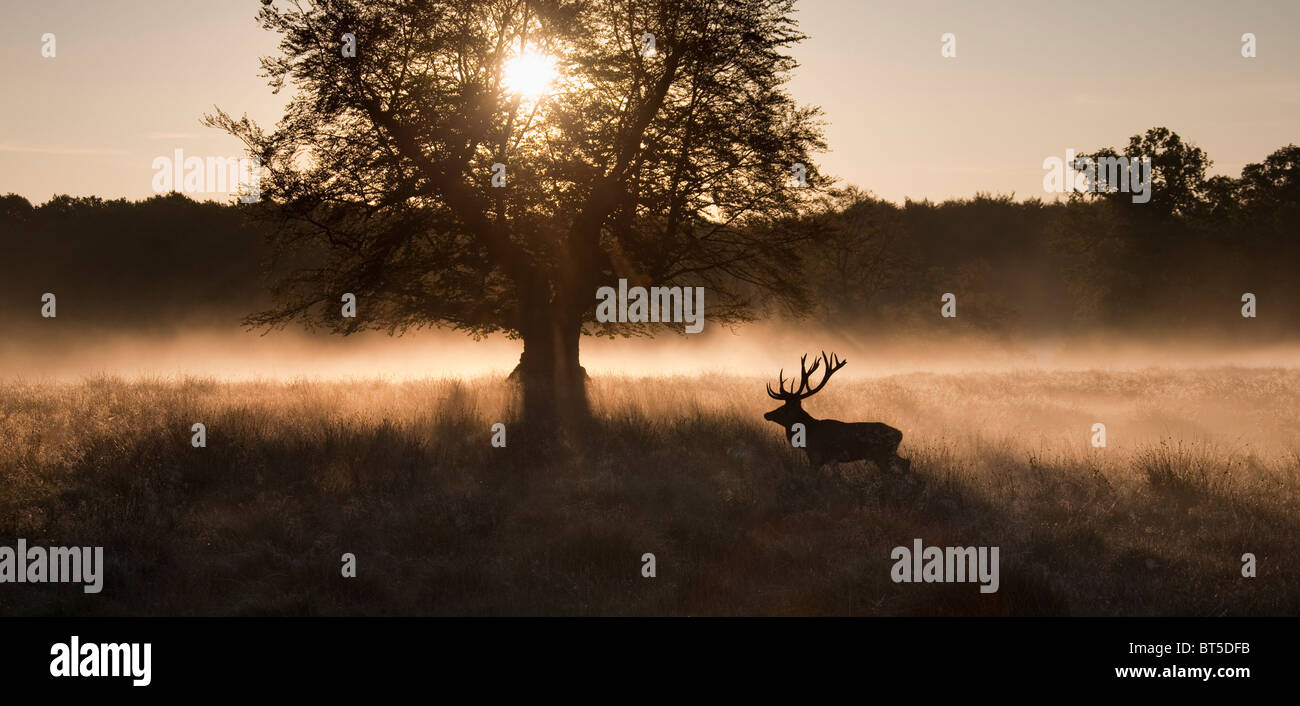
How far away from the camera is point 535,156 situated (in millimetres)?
19141

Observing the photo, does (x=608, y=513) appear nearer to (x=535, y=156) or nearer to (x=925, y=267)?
(x=535, y=156)

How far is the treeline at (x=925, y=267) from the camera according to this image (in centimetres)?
5278

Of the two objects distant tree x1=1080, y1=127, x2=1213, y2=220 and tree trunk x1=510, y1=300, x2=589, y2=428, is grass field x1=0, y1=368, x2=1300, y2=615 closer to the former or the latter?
tree trunk x1=510, y1=300, x2=589, y2=428

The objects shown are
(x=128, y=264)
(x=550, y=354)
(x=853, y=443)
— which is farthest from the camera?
(x=128, y=264)

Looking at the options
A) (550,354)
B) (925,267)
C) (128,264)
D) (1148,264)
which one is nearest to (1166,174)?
(1148,264)

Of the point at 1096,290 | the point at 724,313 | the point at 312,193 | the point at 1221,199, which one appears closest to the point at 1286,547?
the point at 724,313

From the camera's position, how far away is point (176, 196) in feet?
218

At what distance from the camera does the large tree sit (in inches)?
699

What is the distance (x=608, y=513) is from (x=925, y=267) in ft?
202

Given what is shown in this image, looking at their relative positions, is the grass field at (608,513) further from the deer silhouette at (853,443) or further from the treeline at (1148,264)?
the treeline at (1148,264)

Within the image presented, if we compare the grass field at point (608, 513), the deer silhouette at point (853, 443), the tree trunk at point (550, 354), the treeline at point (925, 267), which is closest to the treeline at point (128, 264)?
the treeline at point (925, 267)

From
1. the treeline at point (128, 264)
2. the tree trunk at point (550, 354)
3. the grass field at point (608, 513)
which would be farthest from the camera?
the treeline at point (128, 264)

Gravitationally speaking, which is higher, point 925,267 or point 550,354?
point 925,267

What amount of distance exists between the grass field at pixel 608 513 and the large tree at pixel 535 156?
3.79 m
